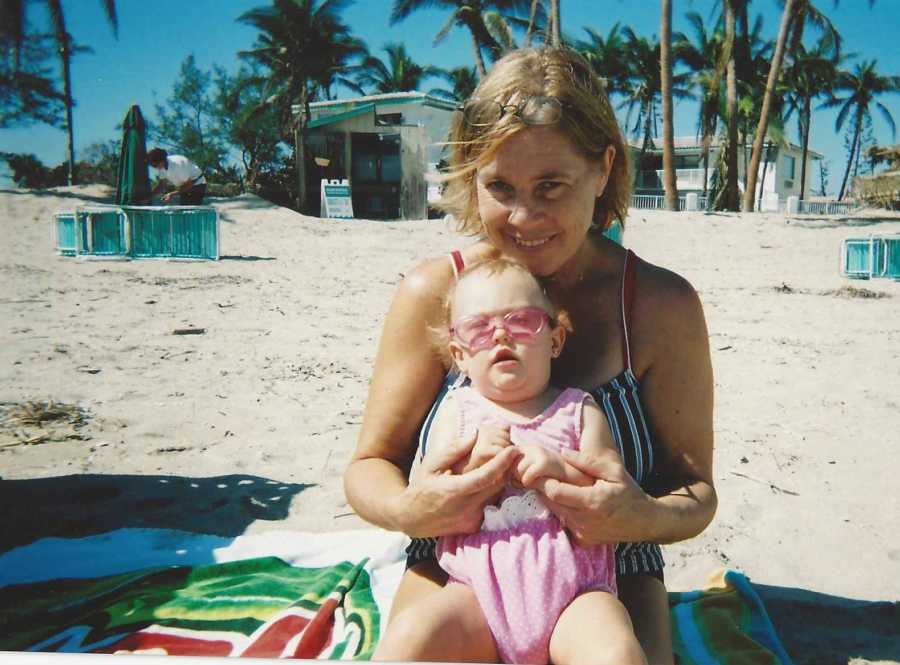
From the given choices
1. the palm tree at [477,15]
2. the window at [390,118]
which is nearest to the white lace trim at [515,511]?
the window at [390,118]

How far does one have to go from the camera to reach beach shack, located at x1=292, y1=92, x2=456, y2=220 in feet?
84.3

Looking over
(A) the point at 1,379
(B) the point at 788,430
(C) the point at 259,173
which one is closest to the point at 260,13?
(C) the point at 259,173

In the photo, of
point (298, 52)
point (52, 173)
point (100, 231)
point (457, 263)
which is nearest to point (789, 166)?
point (298, 52)

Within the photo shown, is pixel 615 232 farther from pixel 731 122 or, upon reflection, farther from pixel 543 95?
pixel 731 122

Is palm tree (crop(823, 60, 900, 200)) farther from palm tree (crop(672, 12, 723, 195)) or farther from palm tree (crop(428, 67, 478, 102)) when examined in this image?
palm tree (crop(428, 67, 478, 102))

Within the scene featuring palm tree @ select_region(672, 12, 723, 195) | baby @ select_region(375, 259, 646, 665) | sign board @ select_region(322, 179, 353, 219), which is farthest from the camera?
palm tree @ select_region(672, 12, 723, 195)

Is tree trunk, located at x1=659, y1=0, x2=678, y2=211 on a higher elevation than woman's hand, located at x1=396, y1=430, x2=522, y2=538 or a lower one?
higher

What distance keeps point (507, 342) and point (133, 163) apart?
520 inches

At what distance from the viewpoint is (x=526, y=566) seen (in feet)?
4.95

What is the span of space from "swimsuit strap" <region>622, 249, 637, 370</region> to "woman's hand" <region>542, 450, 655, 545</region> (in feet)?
1.14

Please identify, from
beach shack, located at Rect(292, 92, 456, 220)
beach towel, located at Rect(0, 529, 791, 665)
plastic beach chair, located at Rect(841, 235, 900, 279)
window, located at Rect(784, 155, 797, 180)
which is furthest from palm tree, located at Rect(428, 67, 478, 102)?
beach towel, located at Rect(0, 529, 791, 665)

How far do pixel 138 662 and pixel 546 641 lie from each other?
2.59ft

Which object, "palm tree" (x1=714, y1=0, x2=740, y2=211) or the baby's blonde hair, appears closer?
the baby's blonde hair

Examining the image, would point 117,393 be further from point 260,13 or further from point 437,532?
point 260,13
